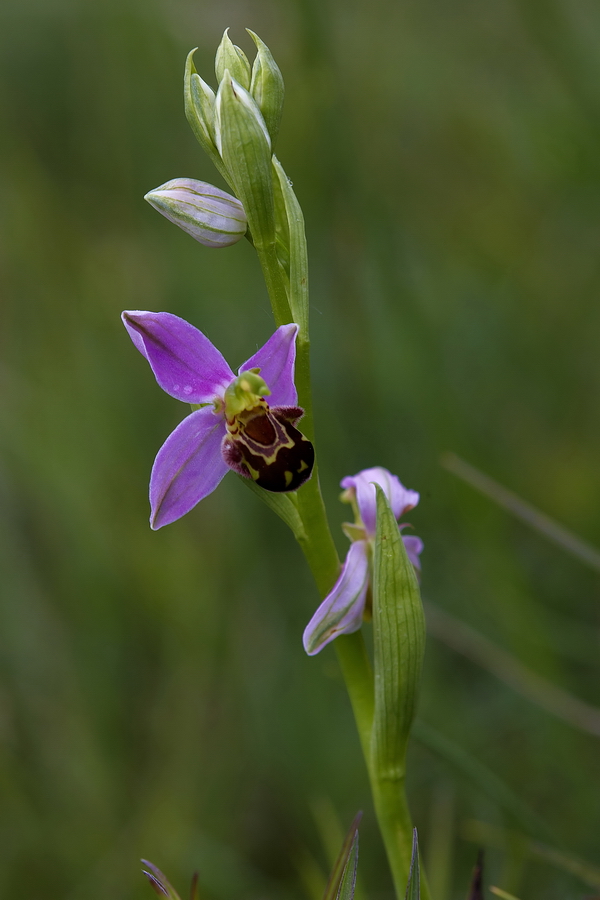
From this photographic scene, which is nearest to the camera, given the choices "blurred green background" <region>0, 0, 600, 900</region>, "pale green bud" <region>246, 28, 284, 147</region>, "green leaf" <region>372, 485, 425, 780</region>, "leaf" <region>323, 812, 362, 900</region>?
"leaf" <region>323, 812, 362, 900</region>

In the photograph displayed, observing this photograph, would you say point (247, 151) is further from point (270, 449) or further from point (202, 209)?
point (270, 449)

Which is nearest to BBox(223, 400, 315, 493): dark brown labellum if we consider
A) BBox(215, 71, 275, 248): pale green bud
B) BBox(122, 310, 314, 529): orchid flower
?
BBox(122, 310, 314, 529): orchid flower

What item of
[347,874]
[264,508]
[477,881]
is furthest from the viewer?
[264,508]

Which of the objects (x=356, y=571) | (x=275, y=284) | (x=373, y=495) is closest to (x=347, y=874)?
(x=356, y=571)

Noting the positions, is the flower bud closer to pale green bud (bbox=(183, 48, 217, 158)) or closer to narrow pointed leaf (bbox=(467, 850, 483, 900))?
pale green bud (bbox=(183, 48, 217, 158))

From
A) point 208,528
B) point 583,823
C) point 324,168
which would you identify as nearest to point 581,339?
point 324,168

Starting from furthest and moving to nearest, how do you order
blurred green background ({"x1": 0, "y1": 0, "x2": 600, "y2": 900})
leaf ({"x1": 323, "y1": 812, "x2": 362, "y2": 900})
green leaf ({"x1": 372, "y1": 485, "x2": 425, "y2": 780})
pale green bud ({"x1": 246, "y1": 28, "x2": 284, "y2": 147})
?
blurred green background ({"x1": 0, "y1": 0, "x2": 600, "y2": 900}), pale green bud ({"x1": 246, "y1": 28, "x2": 284, "y2": 147}), green leaf ({"x1": 372, "y1": 485, "x2": 425, "y2": 780}), leaf ({"x1": 323, "y1": 812, "x2": 362, "y2": 900})

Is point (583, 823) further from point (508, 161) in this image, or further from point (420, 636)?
point (508, 161)
